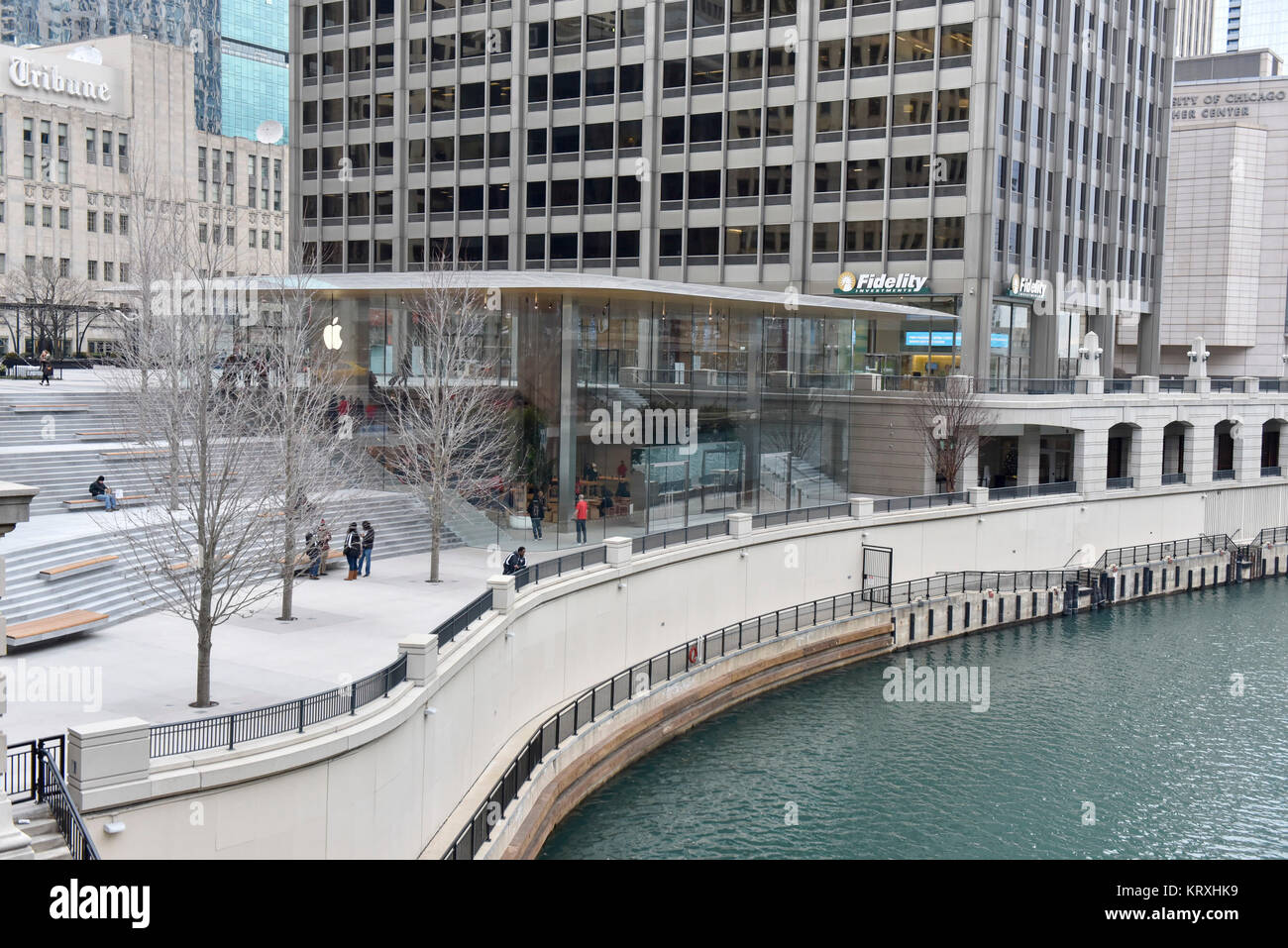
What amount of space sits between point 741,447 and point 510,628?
1612cm

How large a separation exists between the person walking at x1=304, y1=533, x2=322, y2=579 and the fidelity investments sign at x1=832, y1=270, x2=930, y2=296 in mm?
34365

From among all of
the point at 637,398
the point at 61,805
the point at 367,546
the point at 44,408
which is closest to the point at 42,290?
the point at 44,408

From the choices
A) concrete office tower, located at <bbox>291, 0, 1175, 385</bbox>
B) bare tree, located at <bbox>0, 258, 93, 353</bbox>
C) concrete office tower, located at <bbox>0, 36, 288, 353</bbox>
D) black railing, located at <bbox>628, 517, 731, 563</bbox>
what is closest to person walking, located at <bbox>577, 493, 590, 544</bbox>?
black railing, located at <bbox>628, 517, 731, 563</bbox>

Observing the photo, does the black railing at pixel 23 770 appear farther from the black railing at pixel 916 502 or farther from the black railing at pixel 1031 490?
the black railing at pixel 1031 490

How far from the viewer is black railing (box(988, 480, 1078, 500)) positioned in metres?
45.8

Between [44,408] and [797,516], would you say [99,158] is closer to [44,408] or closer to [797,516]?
[44,408]

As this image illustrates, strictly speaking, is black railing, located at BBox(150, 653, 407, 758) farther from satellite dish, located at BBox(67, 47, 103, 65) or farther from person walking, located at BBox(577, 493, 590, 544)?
satellite dish, located at BBox(67, 47, 103, 65)

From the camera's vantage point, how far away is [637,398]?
34.3 meters

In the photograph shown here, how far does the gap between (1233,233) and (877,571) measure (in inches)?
2587

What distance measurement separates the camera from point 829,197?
58.2 m

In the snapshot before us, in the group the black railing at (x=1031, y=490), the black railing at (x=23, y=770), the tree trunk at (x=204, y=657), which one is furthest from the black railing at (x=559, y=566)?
the black railing at (x=1031, y=490)

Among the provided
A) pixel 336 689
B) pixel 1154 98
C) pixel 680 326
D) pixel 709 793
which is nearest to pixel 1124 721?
pixel 709 793
